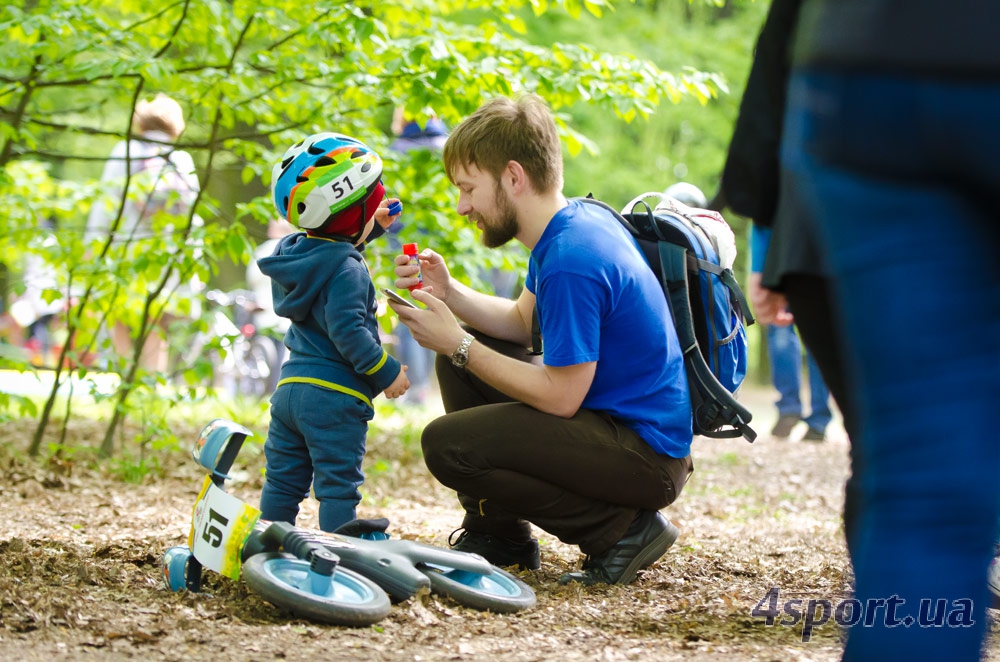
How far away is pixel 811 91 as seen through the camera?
142 cm

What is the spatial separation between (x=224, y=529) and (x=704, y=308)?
1.67 meters

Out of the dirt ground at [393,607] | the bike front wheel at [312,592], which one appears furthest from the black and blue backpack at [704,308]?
the bike front wheel at [312,592]

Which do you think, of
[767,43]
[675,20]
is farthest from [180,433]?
[675,20]

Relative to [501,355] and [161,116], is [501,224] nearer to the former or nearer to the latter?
[501,355]

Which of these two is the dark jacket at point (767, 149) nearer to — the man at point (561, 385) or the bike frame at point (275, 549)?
the man at point (561, 385)

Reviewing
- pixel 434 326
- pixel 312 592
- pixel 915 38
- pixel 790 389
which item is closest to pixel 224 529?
pixel 312 592

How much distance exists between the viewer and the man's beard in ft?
11.5

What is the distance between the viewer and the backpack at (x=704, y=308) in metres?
3.38

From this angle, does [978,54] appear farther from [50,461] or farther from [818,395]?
[818,395]

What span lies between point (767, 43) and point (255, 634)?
69.3 inches

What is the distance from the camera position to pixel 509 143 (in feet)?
11.3

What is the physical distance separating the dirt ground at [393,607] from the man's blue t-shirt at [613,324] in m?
0.57

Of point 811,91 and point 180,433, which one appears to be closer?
point 811,91

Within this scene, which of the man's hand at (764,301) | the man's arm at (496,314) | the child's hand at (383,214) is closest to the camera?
the man's hand at (764,301)
